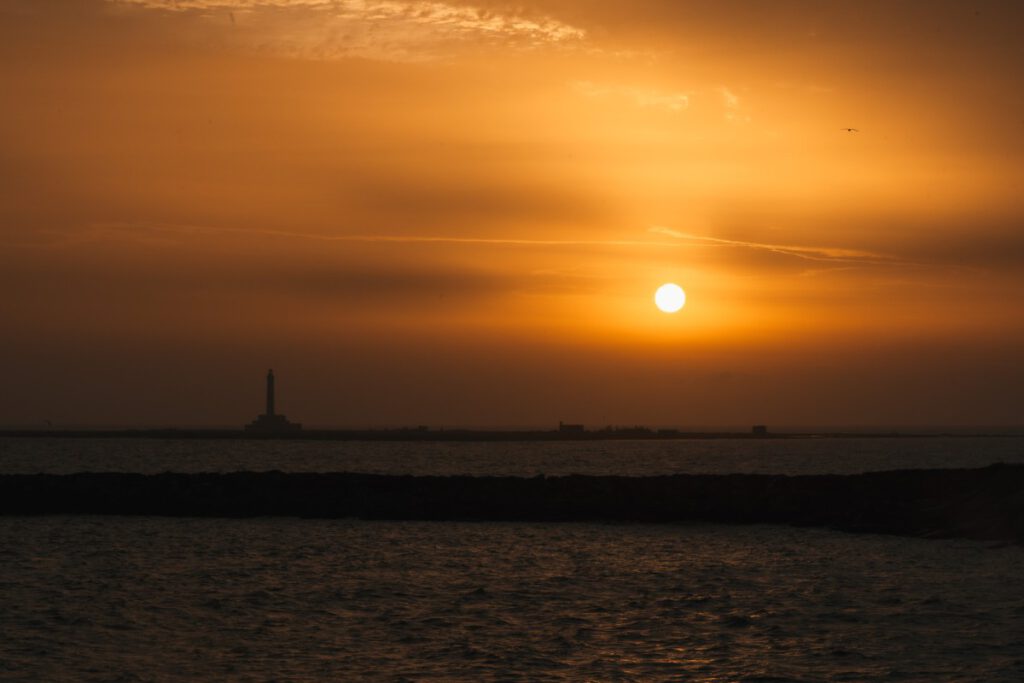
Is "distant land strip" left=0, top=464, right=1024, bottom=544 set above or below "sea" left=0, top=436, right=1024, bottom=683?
above

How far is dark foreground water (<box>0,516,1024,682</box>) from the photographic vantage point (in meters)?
19.2

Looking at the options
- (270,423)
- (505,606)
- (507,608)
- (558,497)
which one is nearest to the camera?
(507,608)

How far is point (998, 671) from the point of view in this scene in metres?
18.7

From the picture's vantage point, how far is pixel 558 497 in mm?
51625

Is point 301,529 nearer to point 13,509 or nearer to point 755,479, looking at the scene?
point 13,509

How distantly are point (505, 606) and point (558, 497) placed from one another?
2629 centimetres

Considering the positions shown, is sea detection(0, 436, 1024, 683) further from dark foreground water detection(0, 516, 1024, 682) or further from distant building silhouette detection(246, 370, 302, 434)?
distant building silhouette detection(246, 370, 302, 434)

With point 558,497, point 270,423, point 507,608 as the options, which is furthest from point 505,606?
point 270,423

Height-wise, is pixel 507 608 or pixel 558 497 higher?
pixel 558 497

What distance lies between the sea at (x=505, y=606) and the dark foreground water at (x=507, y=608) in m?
0.08

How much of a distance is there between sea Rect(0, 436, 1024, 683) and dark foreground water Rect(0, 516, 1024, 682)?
0.08 metres

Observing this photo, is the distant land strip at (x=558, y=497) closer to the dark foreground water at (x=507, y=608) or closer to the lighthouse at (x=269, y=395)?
the dark foreground water at (x=507, y=608)

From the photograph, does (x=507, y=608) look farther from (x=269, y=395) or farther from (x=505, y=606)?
(x=269, y=395)

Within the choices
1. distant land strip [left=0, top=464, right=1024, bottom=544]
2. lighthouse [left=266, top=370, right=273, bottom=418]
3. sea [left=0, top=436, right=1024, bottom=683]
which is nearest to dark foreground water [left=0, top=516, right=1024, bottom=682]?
sea [left=0, top=436, right=1024, bottom=683]
